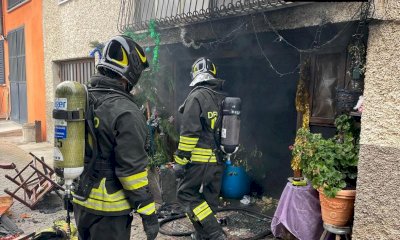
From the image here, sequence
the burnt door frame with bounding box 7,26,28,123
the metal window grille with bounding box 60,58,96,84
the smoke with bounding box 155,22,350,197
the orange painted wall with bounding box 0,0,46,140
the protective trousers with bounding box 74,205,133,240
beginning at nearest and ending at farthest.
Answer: the protective trousers with bounding box 74,205,133,240 → the smoke with bounding box 155,22,350,197 → the metal window grille with bounding box 60,58,96,84 → the orange painted wall with bounding box 0,0,46,140 → the burnt door frame with bounding box 7,26,28,123

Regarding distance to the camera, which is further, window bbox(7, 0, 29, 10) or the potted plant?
window bbox(7, 0, 29, 10)

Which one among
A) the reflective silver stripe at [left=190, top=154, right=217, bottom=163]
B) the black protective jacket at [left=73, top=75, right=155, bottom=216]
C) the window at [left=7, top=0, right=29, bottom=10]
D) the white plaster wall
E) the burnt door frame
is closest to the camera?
the black protective jacket at [left=73, top=75, right=155, bottom=216]

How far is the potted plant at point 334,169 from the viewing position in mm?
3287

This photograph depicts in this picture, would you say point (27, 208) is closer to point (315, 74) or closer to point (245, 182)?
point (245, 182)

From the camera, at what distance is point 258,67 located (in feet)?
19.0

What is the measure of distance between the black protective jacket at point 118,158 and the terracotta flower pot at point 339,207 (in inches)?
71.6

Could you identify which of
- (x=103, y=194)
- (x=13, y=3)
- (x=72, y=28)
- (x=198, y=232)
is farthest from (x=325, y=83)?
(x=13, y=3)

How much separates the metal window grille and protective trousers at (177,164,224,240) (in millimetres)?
5448

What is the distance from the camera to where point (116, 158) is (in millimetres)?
2537

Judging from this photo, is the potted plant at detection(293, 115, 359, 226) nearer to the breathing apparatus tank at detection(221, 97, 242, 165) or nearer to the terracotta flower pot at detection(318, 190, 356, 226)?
the terracotta flower pot at detection(318, 190, 356, 226)

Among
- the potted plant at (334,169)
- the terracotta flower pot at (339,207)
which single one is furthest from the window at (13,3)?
the terracotta flower pot at (339,207)

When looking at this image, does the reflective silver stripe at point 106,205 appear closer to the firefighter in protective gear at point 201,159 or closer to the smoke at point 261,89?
the firefighter in protective gear at point 201,159

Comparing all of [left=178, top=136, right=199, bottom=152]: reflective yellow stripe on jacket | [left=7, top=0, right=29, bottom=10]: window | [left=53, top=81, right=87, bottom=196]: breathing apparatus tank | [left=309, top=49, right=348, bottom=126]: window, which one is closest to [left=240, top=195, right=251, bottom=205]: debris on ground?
[left=309, top=49, right=348, bottom=126]: window

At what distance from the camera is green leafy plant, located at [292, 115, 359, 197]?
10.8ft
